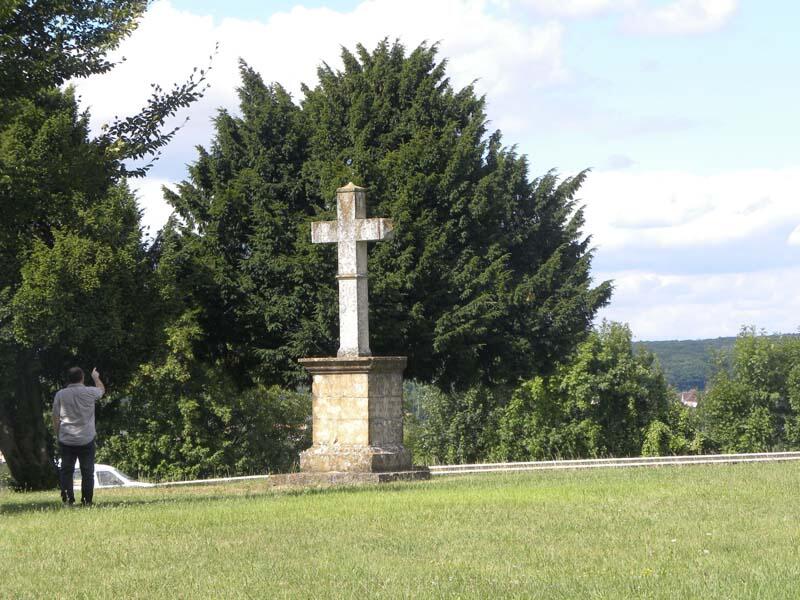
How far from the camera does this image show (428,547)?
824 centimetres

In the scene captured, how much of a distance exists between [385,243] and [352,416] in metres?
13.3

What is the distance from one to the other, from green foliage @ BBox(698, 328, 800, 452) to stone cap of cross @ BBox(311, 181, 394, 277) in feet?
136

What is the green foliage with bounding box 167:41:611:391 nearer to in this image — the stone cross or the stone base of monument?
the stone cross

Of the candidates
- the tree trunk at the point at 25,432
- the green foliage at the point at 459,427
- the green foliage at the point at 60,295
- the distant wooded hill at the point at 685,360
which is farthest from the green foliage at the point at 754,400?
the distant wooded hill at the point at 685,360

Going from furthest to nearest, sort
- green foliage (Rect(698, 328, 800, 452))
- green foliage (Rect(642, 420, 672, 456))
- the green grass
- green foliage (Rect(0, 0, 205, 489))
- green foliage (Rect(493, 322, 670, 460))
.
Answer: green foliage (Rect(493, 322, 670, 460)), green foliage (Rect(698, 328, 800, 452)), green foliage (Rect(642, 420, 672, 456)), green foliage (Rect(0, 0, 205, 489)), the green grass

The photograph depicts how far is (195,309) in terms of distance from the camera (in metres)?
32.8

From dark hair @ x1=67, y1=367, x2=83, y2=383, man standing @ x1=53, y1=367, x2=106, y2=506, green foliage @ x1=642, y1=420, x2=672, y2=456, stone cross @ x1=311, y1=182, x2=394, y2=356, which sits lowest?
green foliage @ x1=642, y1=420, x2=672, y2=456

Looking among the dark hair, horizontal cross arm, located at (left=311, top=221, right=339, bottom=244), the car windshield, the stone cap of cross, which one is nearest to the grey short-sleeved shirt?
the dark hair

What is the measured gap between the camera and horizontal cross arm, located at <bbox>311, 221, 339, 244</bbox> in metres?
19.7

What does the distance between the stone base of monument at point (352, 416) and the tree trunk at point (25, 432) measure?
1364 cm

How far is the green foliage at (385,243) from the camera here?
3162cm

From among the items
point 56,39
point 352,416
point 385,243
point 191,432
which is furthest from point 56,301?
point 191,432

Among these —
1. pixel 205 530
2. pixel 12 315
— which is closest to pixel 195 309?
pixel 12 315

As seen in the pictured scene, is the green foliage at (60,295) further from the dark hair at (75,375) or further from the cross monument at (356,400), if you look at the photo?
the dark hair at (75,375)
